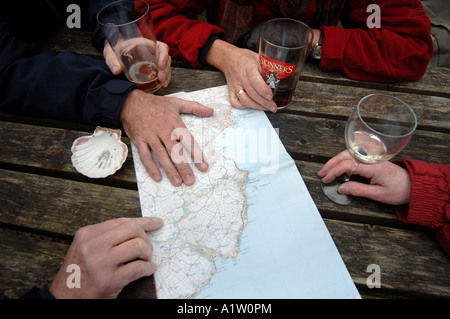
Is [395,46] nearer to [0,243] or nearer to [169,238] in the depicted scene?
[169,238]

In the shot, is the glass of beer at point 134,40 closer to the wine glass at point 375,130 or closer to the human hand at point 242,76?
the human hand at point 242,76

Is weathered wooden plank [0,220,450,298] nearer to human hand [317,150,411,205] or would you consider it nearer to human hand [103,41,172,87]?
human hand [317,150,411,205]

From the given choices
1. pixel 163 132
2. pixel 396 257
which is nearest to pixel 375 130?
pixel 396 257

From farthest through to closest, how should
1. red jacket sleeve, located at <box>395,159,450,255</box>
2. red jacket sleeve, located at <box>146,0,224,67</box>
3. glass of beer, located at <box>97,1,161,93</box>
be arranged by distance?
1. red jacket sleeve, located at <box>146,0,224,67</box>
2. glass of beer, located at <box>97,1,161,93</box>
3. red jacket sleeve, located at <box>395,159,450,255</box>

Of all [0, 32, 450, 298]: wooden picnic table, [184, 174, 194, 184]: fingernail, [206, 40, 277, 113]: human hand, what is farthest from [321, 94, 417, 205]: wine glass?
[184, 174, 194, 184]: fingernail

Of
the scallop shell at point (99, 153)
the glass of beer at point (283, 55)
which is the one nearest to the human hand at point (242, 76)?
the glass of beer at point (283, 55)

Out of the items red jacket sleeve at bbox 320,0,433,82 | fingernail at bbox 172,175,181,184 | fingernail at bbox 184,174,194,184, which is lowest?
fingernail at bbox 172,175,181,184
